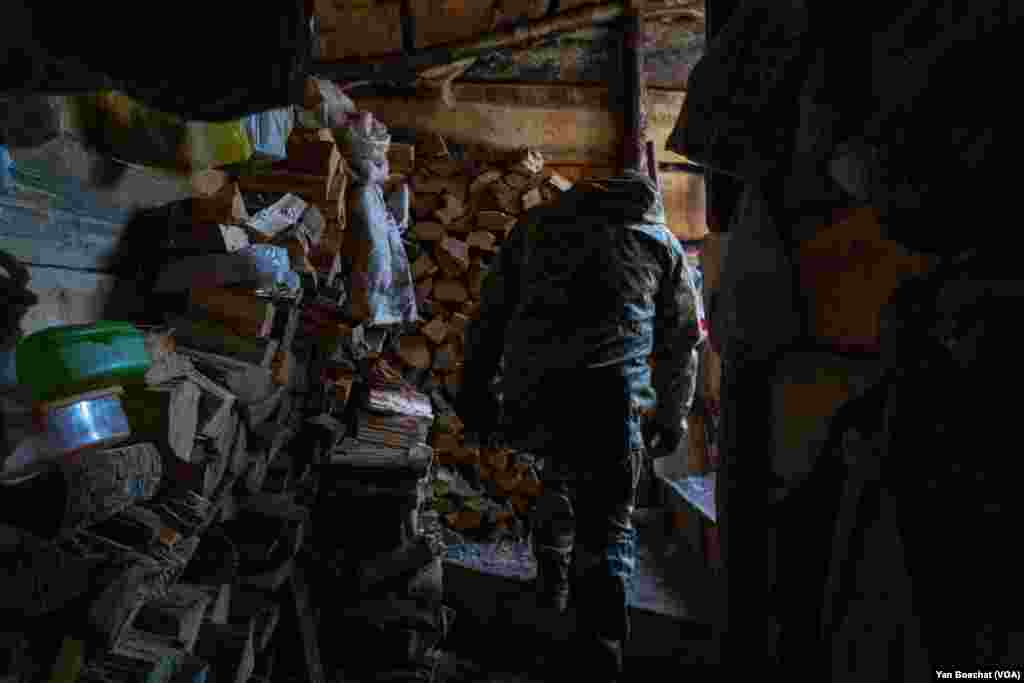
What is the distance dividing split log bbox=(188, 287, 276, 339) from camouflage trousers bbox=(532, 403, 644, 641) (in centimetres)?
132

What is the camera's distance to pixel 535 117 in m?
4.92

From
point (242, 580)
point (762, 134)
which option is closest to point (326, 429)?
point (242, 580)

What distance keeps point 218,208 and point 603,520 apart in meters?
1.87

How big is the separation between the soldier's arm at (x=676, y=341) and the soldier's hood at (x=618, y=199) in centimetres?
Answer: 22

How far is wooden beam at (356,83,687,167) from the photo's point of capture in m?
4.76

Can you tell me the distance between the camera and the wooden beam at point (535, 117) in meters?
4.76

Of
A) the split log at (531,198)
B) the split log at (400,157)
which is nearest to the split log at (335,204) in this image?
the split log at (400,157)

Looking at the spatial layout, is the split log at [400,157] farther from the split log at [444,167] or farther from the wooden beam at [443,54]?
the wooden beam at [443,54]

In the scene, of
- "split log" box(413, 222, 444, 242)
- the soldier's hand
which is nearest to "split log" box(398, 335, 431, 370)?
"split log" box(413, 222, 444, 242)

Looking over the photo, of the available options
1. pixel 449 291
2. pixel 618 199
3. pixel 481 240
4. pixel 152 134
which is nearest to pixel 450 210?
pixel 481 240

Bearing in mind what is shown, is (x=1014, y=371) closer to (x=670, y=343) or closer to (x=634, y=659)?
(x=670, y=343)

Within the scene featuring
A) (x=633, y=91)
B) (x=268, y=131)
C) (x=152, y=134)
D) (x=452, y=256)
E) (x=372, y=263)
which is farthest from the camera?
(x=633, y=91)

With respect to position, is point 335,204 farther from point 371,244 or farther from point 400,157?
point 400,157

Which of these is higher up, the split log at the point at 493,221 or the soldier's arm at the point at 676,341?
the split log at the point at 493,221
